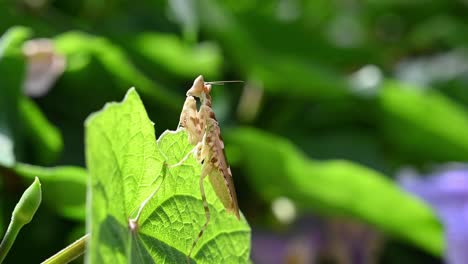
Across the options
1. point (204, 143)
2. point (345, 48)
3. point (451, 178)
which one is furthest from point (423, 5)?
point (204, 143)

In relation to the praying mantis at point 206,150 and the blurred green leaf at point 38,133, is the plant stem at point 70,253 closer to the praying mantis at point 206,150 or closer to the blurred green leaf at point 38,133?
the praying mantis at point 206,150

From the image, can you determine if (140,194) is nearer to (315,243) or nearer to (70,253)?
(70,253)

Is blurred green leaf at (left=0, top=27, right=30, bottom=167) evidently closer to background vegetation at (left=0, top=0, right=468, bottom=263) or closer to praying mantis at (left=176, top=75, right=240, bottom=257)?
background vegetation at (left=0, top=0, right=468, bottom=263)

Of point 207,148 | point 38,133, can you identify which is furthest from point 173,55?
point 207,148

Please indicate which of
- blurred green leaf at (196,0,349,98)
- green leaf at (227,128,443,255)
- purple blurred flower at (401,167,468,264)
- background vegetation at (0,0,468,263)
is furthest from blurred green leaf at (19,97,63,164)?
purple blurred flower at (401,167,468,264)

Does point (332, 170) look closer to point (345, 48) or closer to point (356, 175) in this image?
point (356, 175)
